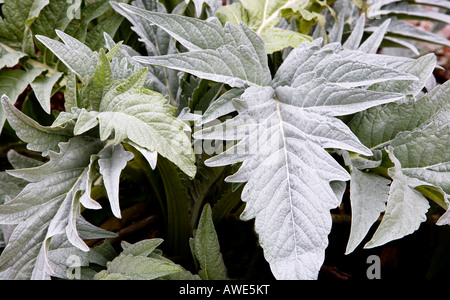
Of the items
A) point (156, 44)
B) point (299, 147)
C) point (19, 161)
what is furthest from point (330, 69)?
point (19, 161)

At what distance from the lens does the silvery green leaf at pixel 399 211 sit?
69cm

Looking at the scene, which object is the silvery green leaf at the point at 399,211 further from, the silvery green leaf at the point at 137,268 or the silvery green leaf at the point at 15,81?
the silvery green leaf at the point at 15,81

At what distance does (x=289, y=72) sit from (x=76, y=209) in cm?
46

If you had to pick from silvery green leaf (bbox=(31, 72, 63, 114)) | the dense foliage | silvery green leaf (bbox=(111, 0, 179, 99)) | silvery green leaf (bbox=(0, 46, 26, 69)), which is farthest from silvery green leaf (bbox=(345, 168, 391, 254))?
silvery green leaf (bbox=(0, 46, 26, 69))

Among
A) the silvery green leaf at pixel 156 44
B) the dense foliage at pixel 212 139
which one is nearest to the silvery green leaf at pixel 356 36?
the dense foliage at pixel 212 139

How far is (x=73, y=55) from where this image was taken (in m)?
0.78

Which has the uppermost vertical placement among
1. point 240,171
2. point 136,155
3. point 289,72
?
point 289,72

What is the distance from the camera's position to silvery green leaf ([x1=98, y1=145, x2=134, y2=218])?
67 centimetres

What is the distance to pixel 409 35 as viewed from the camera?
1.17m

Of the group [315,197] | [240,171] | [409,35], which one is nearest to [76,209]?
[240,171]

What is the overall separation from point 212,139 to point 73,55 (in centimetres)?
29
